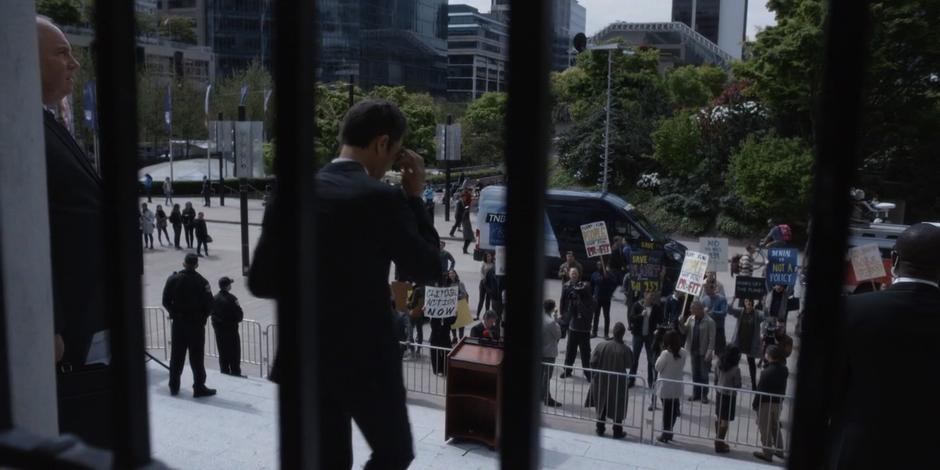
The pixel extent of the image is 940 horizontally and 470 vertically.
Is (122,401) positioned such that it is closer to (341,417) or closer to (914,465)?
(341,417)

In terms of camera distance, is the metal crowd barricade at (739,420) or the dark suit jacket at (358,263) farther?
the metal crowd barricade at (739,420)

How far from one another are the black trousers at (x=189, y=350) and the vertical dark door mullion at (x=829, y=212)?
743 cm

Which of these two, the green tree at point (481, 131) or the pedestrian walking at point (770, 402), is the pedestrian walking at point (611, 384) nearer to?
the pedestrian walking at point (770, 402)

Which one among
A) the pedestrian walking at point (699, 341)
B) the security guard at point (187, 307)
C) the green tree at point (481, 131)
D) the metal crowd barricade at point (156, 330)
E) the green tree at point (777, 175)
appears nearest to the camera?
the security guard at point (187, 307)

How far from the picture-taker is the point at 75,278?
191 centimetres

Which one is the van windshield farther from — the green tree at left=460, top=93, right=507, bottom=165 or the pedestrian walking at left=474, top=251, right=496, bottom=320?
the green tree at left=460, top=93, right=507, bottom=165

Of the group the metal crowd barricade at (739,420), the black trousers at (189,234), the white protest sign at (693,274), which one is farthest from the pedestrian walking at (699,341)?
the black trousers at (189,234)

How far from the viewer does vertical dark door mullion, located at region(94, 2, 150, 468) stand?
969mm

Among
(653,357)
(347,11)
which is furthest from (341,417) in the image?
(347,11)

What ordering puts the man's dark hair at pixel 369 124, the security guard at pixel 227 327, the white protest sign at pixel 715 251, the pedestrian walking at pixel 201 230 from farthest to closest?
the pedestrian walking at pixel 201 230
the white protest sign at pixel 715 251
the security guard at pixel 227 327
the man's dark hair at pixel 369 124

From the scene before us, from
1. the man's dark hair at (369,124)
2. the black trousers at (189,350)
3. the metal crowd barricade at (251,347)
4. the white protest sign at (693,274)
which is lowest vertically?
the metal crowd barricade at (251,347)

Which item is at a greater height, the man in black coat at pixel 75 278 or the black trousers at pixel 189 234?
the man in black coat at pixel 75 278

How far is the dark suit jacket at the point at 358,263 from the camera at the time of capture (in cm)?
210

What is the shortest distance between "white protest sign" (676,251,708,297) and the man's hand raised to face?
345 inches
